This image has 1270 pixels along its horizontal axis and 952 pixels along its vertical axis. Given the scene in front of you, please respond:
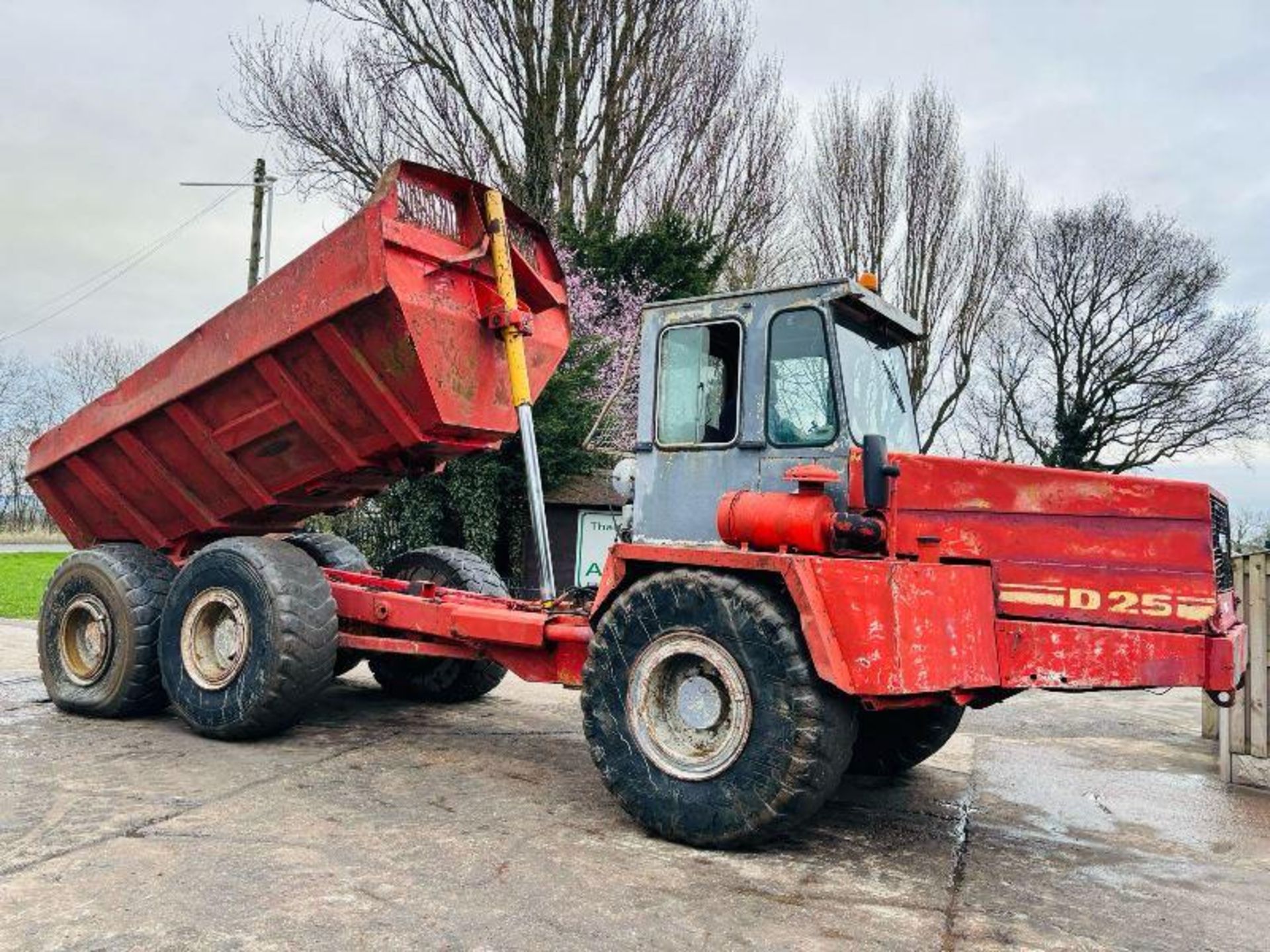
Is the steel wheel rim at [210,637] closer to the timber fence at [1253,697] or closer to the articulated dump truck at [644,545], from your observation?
the articulated dump truck at [644,545]

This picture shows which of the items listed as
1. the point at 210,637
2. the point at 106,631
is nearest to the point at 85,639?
the point at 106,631

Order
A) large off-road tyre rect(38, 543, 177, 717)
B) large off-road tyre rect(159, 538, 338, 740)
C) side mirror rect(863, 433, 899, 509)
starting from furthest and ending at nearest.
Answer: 1. large off-road tyre rect(38, 543, 177, 717)
2. large off-road tyre rect(159, 538, 338, 740)
3. side mirror rect(863, 433, 899, 509)

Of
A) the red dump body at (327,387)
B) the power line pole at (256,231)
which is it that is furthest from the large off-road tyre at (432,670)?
the power line pole at (256,231)

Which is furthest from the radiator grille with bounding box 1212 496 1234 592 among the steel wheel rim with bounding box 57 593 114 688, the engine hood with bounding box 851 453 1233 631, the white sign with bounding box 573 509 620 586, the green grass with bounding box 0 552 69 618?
the white sign with bounding box 573 509 620 586

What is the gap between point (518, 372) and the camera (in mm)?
5961

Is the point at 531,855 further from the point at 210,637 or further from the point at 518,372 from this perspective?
the point at 210,637

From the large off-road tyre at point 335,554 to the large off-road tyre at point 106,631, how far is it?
2.93 ft

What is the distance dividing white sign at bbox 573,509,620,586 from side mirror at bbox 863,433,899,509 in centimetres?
1161

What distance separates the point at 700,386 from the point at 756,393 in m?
0.34

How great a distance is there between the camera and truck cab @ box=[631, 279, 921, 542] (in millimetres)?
4574

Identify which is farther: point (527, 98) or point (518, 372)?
point (527, 98)

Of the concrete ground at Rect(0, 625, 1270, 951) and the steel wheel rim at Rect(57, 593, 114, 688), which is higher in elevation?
the steel wheel rim at Rect(57, 593, 114, 688)

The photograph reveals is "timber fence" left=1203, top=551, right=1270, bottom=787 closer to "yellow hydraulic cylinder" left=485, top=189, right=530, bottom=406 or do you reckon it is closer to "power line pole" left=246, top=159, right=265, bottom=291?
"yellow hydraulic cylinder" left=485, top=189, right=530, bottom=406

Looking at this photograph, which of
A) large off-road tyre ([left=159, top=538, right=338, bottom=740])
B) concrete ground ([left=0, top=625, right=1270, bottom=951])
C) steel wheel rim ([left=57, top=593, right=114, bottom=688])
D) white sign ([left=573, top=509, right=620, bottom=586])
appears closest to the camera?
concrete ground ([left=0, top=625, right=1270, bottom=951])
